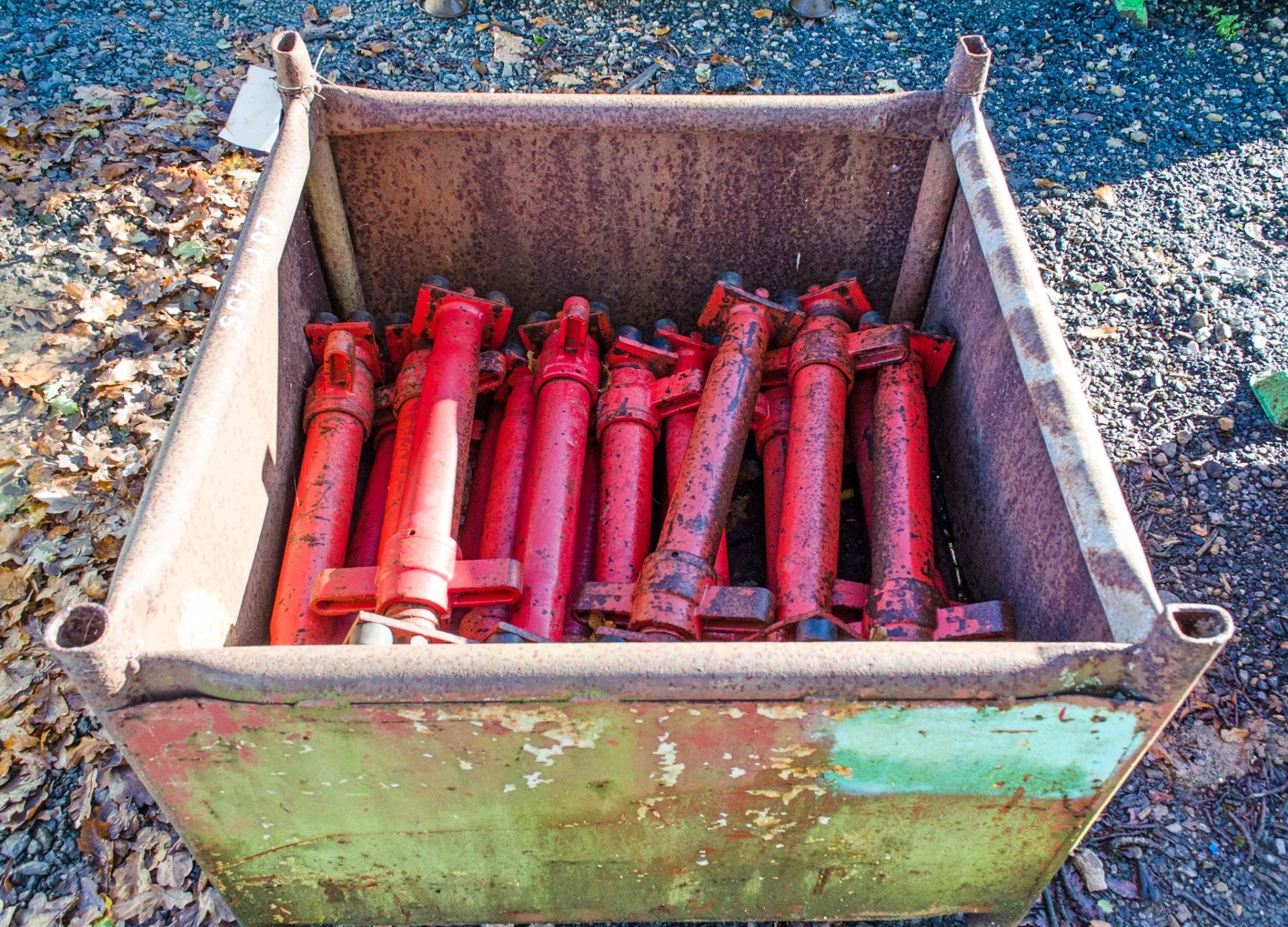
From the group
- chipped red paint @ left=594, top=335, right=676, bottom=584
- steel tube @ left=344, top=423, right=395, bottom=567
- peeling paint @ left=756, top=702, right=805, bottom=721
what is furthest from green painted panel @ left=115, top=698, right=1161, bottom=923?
steel tube @ left=344, top=423, right=395, bottom=567

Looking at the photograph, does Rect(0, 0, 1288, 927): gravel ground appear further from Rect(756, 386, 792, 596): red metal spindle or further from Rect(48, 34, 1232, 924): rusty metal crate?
Rect(756, 386, 792, 596): red metal spindle

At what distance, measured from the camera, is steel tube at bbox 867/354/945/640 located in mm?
2225

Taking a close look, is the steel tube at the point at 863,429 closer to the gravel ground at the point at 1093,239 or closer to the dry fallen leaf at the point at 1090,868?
the dry fallen leaf at the point at 1090,868

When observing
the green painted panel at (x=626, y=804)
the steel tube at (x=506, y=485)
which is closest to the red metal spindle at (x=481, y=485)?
the steel tube at (x=506, y=485)

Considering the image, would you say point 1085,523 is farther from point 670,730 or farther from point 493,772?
point 493,772

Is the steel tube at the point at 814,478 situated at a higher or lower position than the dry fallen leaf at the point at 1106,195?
lower

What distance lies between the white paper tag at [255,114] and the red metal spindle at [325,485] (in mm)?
2596

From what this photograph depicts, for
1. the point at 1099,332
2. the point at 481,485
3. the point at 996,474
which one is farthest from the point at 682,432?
the point at 1099,332

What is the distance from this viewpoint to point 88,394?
3713mm

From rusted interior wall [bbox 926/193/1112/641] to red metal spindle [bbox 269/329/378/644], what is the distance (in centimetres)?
166

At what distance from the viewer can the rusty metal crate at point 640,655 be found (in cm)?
154

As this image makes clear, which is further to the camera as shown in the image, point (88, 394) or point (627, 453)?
point (88, 394)

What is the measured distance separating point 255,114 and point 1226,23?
5.54 m

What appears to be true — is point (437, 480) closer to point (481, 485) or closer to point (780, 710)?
point (481, 485)
